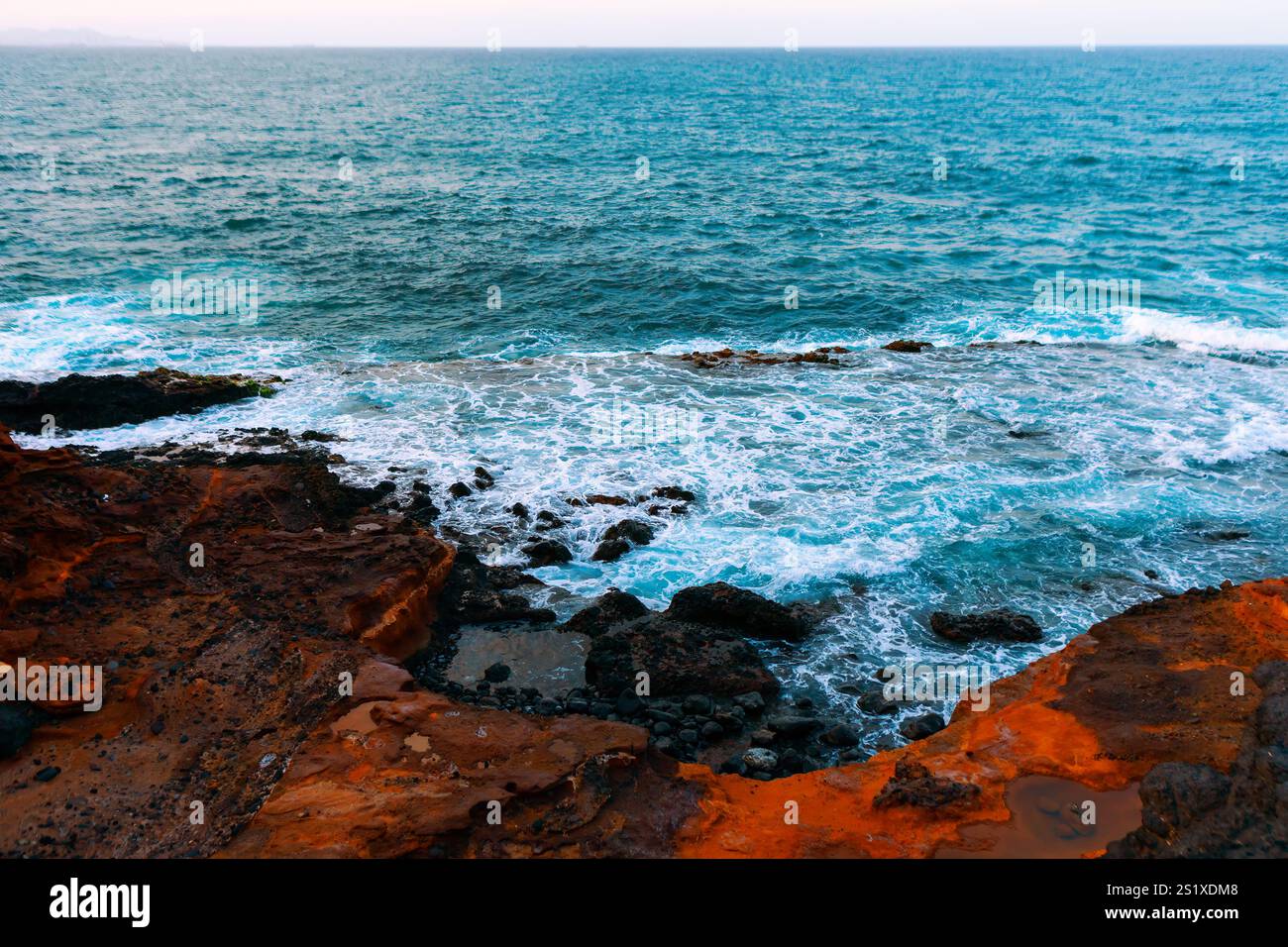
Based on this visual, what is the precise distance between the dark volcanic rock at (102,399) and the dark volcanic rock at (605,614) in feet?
41.0

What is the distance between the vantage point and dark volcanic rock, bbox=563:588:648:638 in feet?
A: 41.7

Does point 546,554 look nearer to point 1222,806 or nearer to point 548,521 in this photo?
point 548,521

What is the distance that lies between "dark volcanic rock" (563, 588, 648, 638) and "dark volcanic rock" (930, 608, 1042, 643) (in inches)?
185

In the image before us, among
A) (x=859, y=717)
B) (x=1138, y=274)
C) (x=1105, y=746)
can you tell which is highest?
(x=1138, y=274)

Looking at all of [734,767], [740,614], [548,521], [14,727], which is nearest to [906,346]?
[548,521]

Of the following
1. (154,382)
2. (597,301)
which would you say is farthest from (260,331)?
(597,301)

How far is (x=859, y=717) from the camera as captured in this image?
11.1 metres

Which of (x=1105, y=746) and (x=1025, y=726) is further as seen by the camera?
(x=1025, y=726)

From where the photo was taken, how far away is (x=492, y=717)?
955cm

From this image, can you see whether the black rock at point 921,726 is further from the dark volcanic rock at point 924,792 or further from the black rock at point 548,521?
the black rock at point 548,521

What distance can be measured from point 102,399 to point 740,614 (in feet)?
52.0

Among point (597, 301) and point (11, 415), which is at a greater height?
point (597, 301)

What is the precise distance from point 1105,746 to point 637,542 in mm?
8328

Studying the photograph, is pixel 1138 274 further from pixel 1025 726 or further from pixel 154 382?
pixel 154 382
